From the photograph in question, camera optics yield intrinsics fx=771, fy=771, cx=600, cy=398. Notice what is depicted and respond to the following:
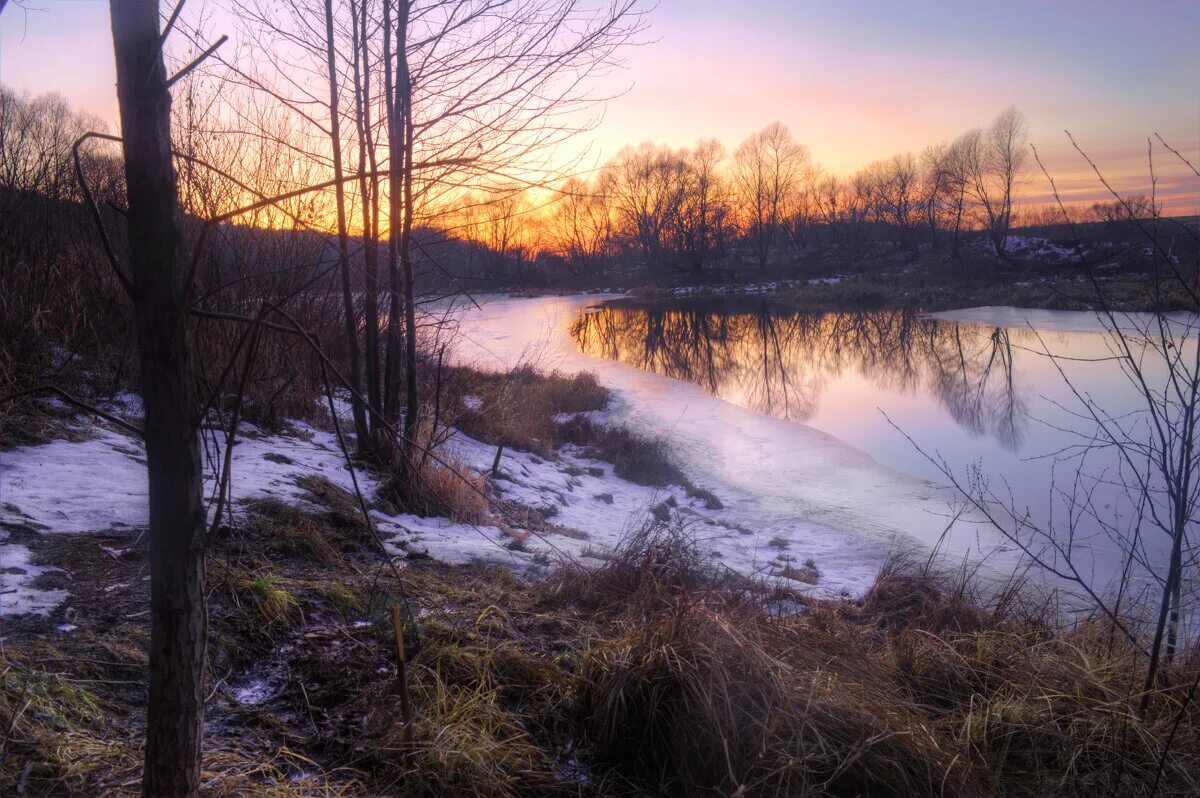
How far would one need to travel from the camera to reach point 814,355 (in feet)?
74.6

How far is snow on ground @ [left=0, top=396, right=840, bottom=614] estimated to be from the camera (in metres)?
4.11

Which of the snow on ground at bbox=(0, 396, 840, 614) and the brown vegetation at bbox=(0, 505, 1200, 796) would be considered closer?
the brown vegetation at bbox=(0, 505, 1200, 796)

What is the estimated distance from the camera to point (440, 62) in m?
7.15

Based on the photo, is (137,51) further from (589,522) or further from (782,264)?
(782,264)

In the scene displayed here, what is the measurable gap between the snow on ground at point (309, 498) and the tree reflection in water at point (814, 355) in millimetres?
4398

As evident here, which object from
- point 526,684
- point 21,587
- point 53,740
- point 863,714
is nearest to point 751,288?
point 526,684

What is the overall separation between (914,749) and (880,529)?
19.5ft

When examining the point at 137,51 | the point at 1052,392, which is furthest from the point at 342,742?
the point at 1052,392

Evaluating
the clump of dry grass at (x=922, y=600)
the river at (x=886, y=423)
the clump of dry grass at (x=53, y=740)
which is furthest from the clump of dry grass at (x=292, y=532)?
the river at (x=886, y=423)

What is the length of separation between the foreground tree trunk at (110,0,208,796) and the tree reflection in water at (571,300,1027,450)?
7.74 m

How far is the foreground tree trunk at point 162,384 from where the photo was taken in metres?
1.51

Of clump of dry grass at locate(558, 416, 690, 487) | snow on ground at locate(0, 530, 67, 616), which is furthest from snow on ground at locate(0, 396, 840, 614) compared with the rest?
clump of dry grass at locate(558, 416, 690, 487)

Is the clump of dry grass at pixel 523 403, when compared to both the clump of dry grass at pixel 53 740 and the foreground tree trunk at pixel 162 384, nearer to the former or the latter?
the clump of dry grass at pixel 53 740

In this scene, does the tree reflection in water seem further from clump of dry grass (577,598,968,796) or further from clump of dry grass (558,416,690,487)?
clump of dry grass (577,598,968,796)
